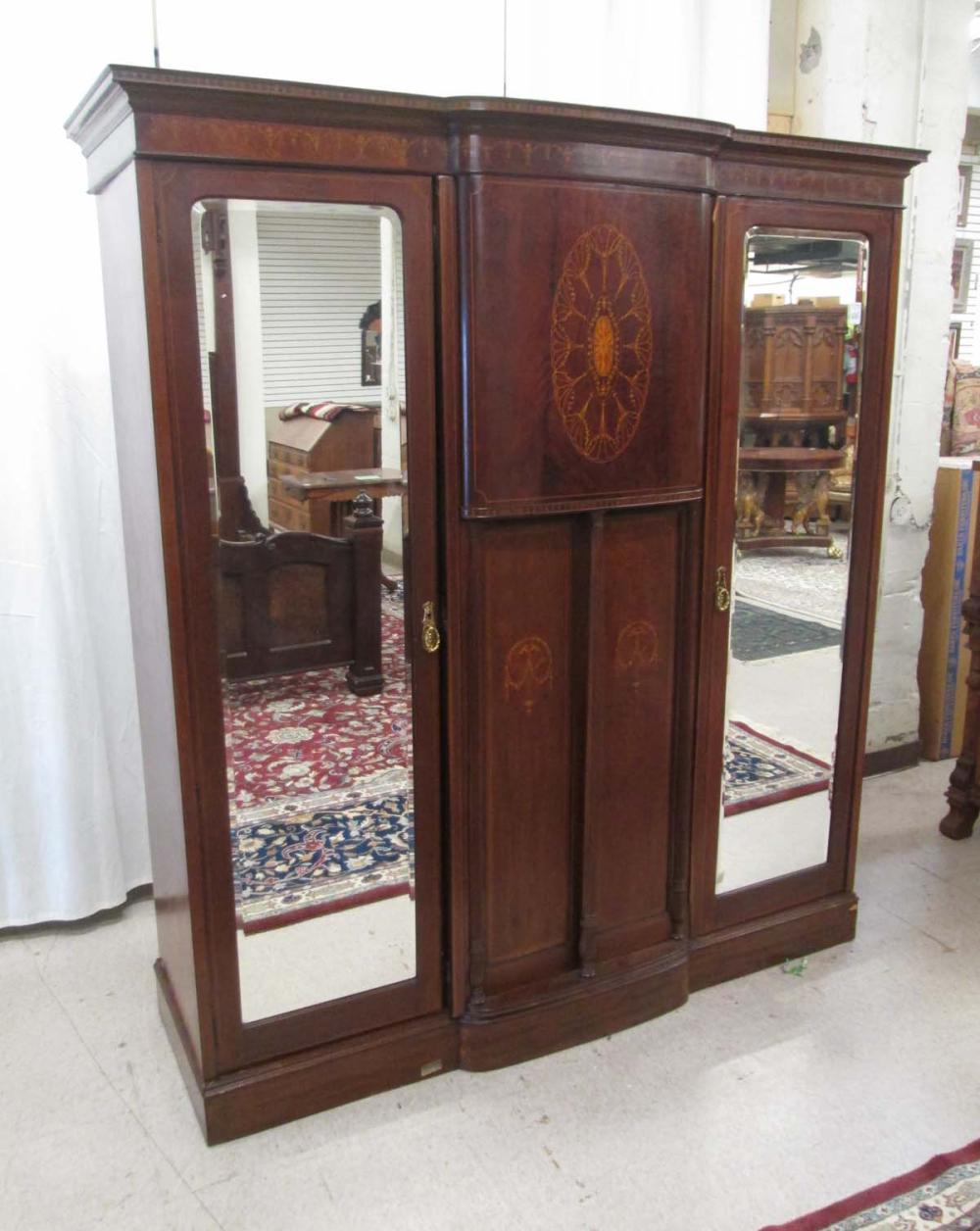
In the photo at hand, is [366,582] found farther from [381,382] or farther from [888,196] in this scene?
[888,196]

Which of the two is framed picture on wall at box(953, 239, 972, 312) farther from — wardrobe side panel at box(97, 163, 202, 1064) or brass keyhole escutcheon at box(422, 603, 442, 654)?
wardrobe side panel at box(97, 163, 202, 1064)

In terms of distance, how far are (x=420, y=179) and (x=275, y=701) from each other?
0.95 meters

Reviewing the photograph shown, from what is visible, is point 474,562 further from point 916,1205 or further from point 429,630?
point 916,1205

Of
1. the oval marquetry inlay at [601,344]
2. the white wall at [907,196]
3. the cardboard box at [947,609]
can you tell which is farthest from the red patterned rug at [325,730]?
the cardboard box at [947,609]

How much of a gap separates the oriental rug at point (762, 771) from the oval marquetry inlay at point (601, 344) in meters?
0.78

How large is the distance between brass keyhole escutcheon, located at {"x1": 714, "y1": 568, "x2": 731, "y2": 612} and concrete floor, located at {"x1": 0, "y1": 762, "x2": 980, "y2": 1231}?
90cm

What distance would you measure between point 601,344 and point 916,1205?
1605 millimetres

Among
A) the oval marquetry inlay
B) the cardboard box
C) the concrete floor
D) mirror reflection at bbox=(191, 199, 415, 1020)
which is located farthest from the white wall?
mirror reflection at bbox=(191, 199, 415, 1020)

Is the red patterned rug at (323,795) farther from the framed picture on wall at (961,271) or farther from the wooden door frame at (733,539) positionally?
the framed picture on wall at (961,271)

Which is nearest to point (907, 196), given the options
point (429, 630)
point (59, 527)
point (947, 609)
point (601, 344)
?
point (947, 609)

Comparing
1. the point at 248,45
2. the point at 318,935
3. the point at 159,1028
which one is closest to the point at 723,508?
the point at 318,935

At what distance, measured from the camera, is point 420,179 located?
1.77m

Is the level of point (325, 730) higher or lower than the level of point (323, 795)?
higher

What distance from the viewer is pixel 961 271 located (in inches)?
252
